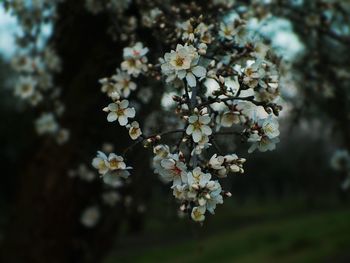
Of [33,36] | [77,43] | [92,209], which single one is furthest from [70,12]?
[92,209]

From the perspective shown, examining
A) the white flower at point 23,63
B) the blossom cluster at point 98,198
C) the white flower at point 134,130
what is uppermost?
the white flower at point 134,130

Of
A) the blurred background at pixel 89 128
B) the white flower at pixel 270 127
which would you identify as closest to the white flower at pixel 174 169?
Answer: the white flower at pixel 270 127

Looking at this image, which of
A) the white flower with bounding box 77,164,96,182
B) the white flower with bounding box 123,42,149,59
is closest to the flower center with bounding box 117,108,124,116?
the white flower with bounding box 123,42,149,59

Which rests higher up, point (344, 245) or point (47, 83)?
point (47, 83)

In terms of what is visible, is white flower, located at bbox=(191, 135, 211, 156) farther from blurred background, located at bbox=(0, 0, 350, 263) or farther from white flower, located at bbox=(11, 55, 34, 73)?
white flower, located at bbox=(11, 55, 34, 73)

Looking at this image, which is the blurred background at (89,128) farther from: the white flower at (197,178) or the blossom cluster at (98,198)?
the white flower at (197,178)

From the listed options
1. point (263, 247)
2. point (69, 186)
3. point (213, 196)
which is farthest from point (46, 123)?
point (263, 247)

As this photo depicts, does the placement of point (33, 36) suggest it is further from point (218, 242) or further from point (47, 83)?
point (218, 242)

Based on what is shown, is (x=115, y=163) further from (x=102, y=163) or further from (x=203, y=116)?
(x=203, y=116)
